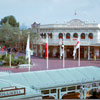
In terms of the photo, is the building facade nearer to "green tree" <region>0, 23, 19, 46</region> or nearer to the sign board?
"green tree" <region>0, 23, 19, 46</region>

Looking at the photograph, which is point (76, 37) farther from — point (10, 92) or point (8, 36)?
point (10, 92)

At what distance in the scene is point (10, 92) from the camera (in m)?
7.86

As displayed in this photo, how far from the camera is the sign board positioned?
25.3 feet

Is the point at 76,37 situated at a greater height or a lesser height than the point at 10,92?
greater

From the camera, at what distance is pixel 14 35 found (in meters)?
27.4

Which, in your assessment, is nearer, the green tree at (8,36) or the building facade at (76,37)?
the green tree at (8,36)

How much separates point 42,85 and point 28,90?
3.90 ft

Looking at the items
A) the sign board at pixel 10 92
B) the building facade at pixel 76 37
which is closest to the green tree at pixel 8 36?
the building facade at pixel 76 37

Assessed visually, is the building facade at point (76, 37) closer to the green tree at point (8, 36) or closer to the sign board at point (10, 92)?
the green tree at point (8, 36)

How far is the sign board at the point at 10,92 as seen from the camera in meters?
7.71

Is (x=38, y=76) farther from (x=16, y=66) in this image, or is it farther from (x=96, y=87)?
(x=16, y=66)

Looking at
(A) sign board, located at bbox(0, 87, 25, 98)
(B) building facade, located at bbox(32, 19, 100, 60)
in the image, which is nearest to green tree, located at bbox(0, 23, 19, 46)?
(B) building facade, located at bbox(32, 19, 100, 60)

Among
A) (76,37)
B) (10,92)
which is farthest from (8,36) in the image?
(10,92)

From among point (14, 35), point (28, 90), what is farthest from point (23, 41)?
point (28, 90)
